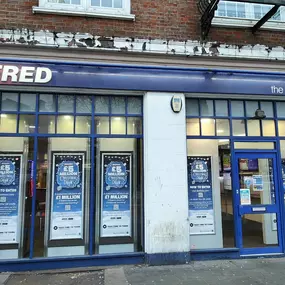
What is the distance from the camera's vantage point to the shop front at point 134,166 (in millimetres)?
5566

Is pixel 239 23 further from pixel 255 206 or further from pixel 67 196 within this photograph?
pixel 67 196

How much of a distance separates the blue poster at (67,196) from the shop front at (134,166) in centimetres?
2

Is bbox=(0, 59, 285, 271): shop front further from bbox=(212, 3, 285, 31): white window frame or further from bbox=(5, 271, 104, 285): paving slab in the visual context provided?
bbox=(212, 3, 285, 31): white window frame

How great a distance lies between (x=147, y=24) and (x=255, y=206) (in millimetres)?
4437

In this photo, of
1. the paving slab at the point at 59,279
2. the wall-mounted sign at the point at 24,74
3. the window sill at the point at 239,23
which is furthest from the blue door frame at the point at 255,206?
the wall-mounted sign at the point at 24,74

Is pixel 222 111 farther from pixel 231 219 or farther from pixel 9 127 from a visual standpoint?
pixel 9 127

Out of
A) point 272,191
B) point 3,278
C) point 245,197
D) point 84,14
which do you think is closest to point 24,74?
point 84,14

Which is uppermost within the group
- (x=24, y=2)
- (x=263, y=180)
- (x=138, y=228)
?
(x=24, y=2)

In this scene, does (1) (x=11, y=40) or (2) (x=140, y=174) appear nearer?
(1) (x=11, y=40)

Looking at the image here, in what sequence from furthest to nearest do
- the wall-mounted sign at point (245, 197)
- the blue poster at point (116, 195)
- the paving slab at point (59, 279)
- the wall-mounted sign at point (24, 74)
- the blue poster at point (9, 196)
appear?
1. the wall-mounted sign at point (245, 197)
2. the blue poster at point (116, 195)
3. the blue poster at point (9, 196)
4. the wall-mounted sign at point (24, 74)
5. the paving slab at point (59, 279)

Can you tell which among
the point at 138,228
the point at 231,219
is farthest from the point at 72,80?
the point at 231,219

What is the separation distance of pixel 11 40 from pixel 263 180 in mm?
5846

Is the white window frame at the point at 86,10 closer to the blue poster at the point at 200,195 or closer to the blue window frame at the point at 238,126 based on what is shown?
the blue window frame at the point at 238,126

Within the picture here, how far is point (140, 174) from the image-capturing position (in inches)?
235
